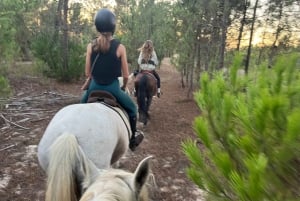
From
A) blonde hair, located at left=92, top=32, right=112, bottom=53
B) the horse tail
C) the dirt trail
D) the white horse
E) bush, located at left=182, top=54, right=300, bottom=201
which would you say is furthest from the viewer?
the dirt trail

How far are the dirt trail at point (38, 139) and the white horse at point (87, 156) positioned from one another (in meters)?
0.85

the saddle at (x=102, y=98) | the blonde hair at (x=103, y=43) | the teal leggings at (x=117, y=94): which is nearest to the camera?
the saddle at (x=102, y=98)

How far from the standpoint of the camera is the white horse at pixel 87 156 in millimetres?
1825

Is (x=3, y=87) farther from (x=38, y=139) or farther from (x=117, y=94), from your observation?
(x=117, y=94)

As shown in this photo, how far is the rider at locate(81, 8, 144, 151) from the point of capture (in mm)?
3898

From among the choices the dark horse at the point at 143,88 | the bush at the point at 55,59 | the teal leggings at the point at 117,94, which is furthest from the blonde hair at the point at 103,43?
the bush at the point at 55,59

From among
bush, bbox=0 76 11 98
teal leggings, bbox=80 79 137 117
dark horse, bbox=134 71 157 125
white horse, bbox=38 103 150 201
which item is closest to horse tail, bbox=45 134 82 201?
white horse, bbox=38 103 150 201

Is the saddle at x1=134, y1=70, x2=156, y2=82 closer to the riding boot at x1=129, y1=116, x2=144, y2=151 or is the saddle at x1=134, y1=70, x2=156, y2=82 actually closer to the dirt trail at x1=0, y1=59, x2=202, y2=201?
the dirt trail at x1=0, y1=59, x2=202, y2=201

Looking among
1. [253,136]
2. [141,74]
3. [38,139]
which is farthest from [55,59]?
[253,136]

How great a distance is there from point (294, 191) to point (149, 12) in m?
19.7

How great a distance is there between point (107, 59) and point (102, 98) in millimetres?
519

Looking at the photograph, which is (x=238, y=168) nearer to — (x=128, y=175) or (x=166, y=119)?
(x=128, y=175)

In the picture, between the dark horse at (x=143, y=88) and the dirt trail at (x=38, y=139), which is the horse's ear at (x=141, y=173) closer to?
the dirt trail at (x=38, y=139)

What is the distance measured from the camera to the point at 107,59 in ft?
13.2
